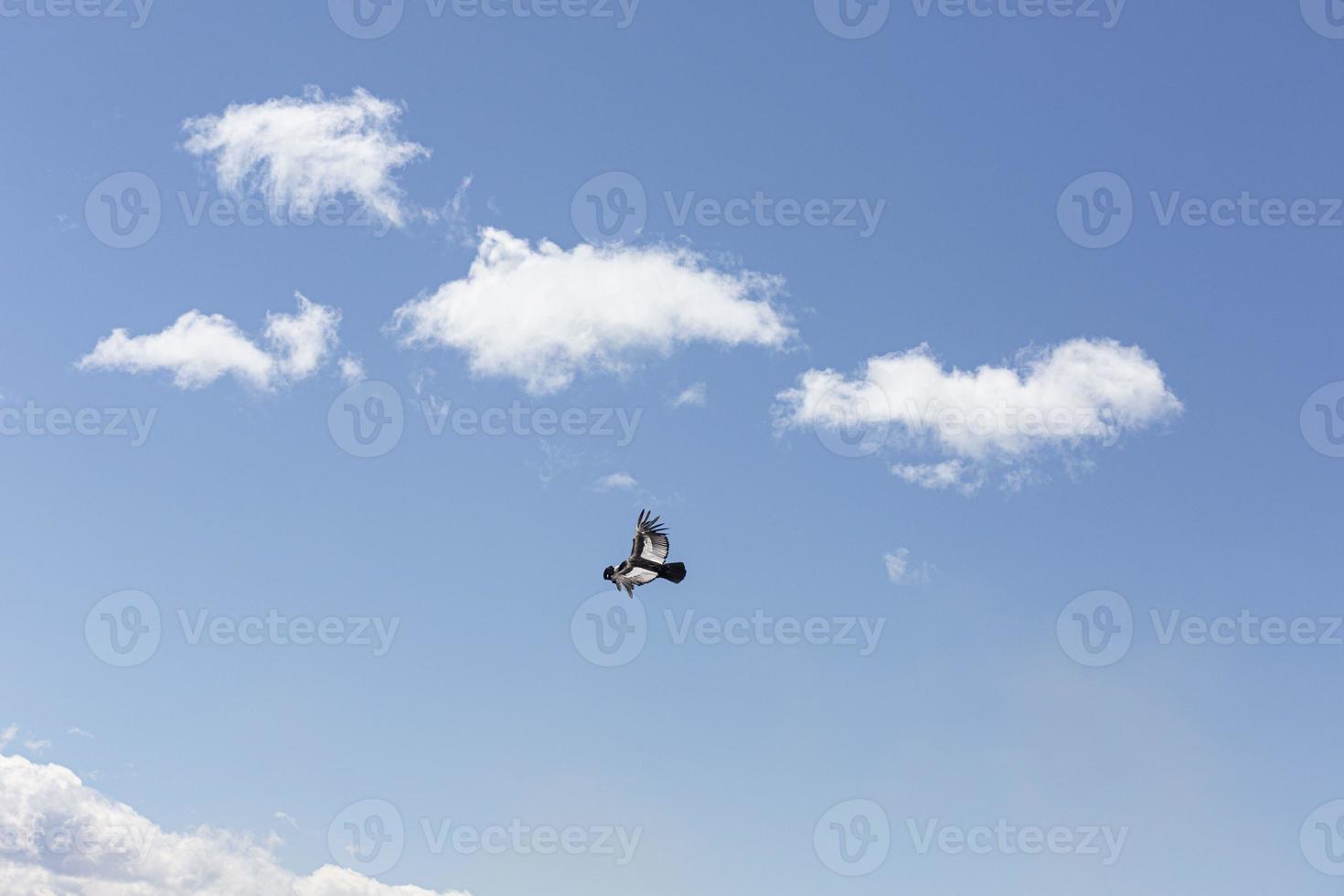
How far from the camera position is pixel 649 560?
216 feet

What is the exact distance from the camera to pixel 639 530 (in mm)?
65750

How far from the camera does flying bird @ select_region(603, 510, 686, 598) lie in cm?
6569

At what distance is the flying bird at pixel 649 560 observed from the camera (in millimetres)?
65688
